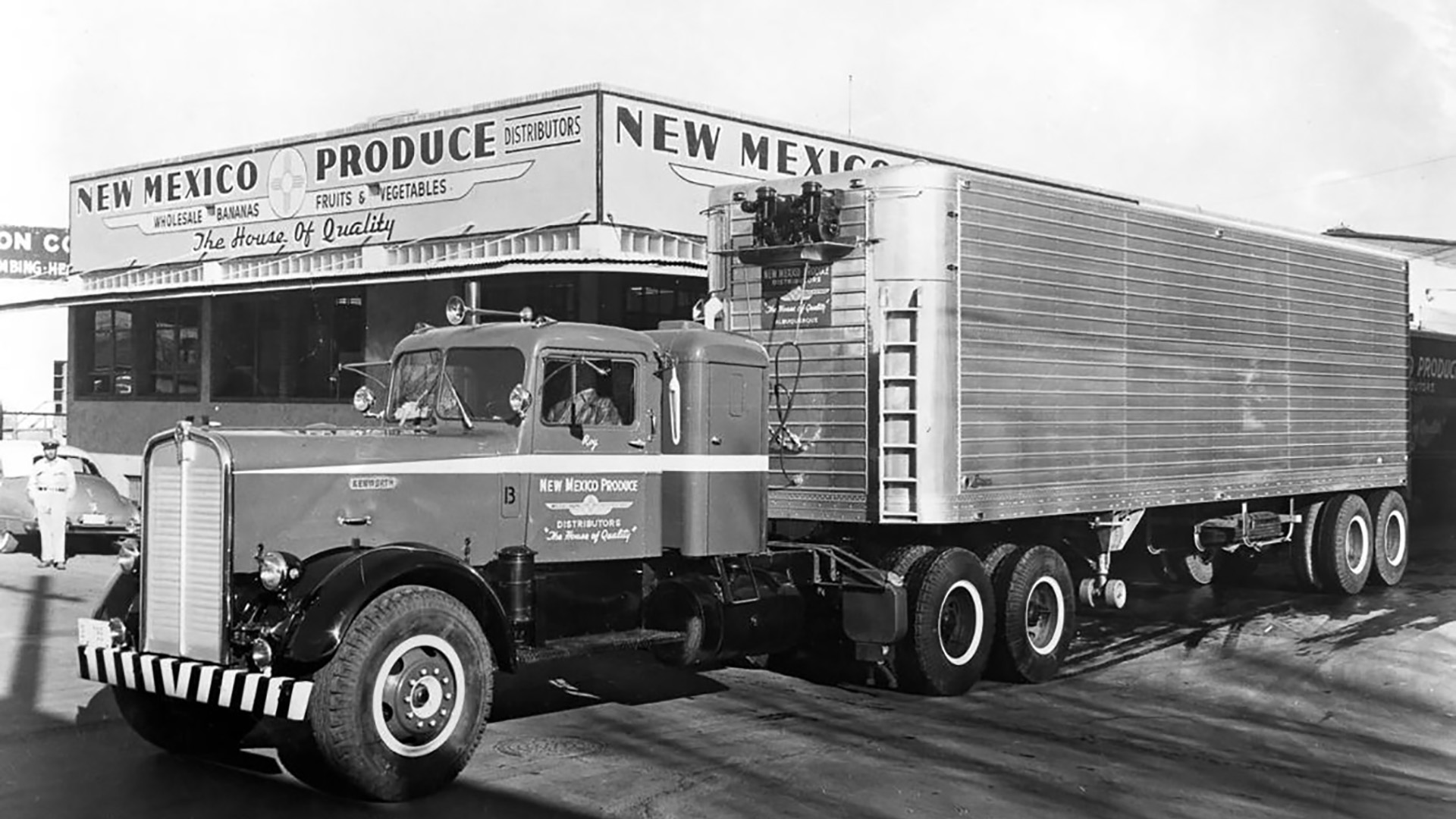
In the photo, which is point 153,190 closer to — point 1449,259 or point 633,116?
point 633,116

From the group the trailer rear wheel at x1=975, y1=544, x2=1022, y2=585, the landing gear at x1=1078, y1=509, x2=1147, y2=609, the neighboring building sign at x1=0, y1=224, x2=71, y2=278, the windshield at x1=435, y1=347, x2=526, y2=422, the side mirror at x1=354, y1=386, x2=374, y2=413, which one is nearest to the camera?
the windshield at x1=435, y1=347, x2=526, y2=422

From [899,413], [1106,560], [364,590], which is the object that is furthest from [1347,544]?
[364,590]

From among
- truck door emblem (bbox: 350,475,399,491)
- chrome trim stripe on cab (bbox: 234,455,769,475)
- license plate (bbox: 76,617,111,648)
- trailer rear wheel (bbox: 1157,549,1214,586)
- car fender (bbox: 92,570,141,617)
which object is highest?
chrome trim stripe on cab (bbox: 234,455,769,475)

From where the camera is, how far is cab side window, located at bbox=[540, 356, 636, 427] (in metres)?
8.47

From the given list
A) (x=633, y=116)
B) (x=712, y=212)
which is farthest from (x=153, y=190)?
(x=712, y=212)

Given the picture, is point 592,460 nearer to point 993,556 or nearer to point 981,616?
point 981,616

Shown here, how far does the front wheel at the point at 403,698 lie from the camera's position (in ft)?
22.4

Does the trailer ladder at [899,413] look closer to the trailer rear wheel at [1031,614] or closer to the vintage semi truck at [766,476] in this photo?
the vintage semi truck at [766,476]

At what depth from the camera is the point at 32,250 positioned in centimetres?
5447

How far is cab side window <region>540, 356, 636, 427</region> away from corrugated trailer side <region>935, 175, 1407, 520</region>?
2.57 m

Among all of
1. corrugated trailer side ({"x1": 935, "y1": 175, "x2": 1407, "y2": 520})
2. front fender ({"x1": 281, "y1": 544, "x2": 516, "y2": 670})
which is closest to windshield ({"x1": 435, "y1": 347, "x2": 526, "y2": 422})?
front fender ({"x1": 281, "y1": 544, "x2": 516, "y2": 670})

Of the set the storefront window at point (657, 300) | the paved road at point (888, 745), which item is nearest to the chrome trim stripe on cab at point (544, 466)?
the paved road at point (888, 745)

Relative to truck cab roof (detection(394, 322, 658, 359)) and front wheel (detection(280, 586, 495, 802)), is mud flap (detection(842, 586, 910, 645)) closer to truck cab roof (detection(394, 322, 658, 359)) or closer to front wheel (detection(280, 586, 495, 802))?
truck cab roof (detection(394, 322, 658, 359))

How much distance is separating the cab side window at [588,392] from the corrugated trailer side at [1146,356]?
2.57m
